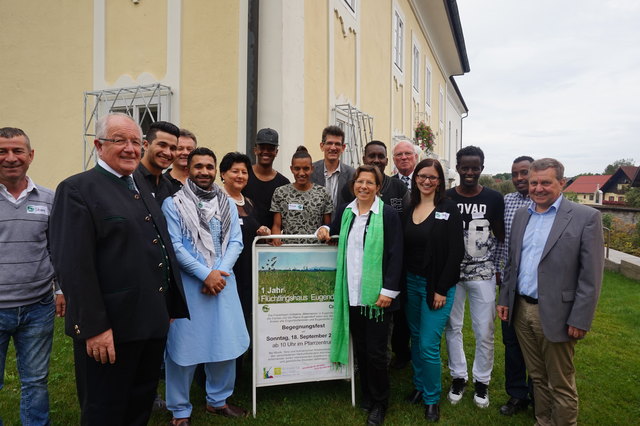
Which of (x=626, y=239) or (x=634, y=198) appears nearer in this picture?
(x=626, y=239)

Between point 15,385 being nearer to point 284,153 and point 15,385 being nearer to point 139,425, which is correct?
point 139,425

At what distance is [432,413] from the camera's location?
3.62 m

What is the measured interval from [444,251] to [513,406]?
154 cm

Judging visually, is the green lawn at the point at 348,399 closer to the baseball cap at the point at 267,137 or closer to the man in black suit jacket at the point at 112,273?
the man in black suit jacket at the point at 112,273

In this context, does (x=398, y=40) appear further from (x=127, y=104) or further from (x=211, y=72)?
(x=127, y=104)

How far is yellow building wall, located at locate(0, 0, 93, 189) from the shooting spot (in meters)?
7.22

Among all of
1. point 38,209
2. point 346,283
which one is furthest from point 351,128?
point 38,209

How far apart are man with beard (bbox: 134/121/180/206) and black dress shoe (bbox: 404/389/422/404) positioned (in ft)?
9.14

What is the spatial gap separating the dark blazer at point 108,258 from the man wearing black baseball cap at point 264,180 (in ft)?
5.94

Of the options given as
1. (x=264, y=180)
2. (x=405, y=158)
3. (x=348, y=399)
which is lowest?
(x=348, y=399)

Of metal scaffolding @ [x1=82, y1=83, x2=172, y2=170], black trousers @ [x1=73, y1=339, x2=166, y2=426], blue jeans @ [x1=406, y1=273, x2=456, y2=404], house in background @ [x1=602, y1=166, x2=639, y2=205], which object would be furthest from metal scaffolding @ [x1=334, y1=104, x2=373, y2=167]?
house in background @ [x1=602, y1=166, x2=639, y2=205]

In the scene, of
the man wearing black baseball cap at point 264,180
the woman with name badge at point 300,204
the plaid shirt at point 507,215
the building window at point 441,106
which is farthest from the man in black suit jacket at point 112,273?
the building window at point 441,106

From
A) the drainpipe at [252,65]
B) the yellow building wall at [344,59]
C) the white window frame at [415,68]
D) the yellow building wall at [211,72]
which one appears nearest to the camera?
the drainpipe at [252,65]

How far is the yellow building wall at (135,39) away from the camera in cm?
654
